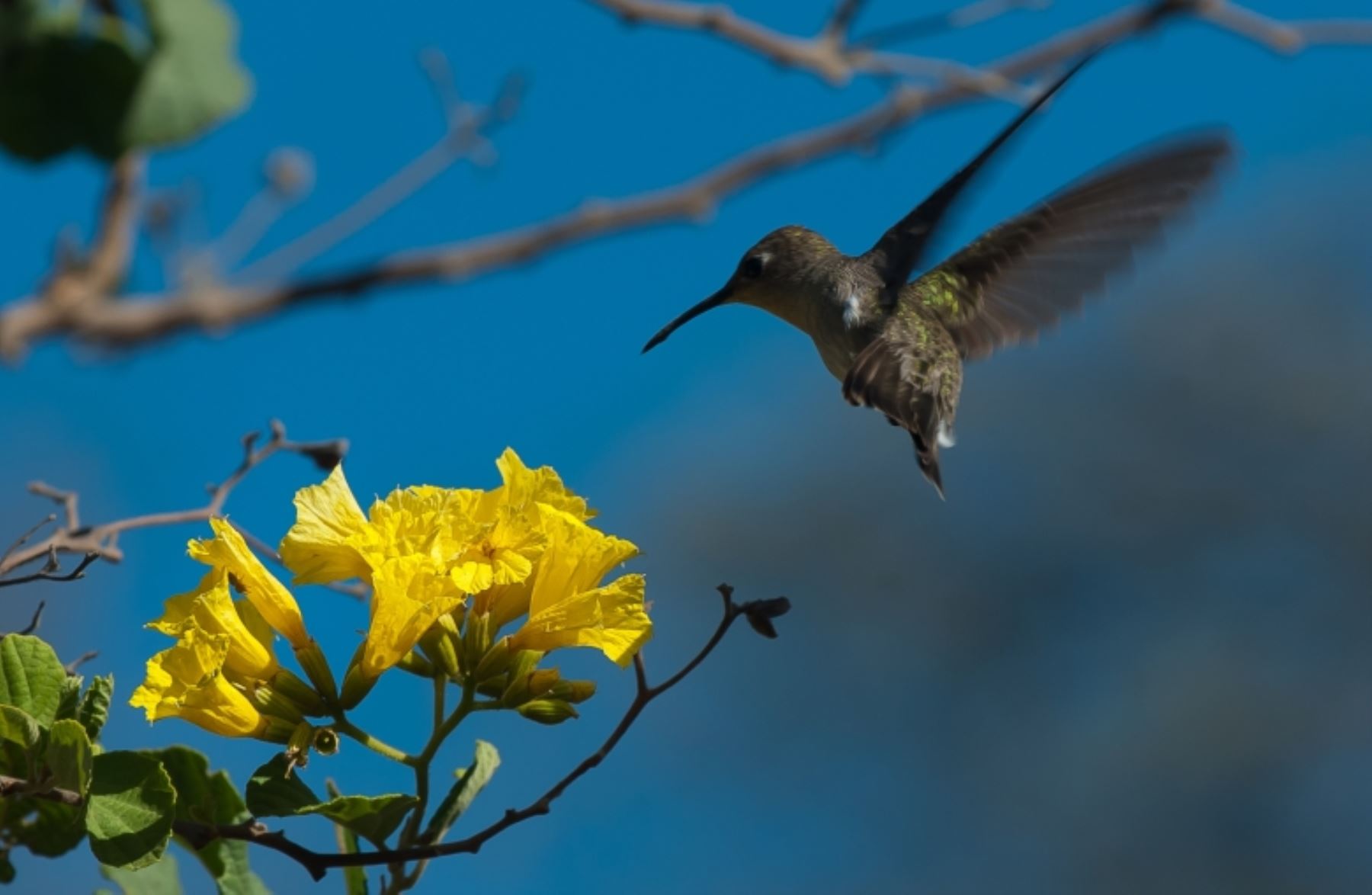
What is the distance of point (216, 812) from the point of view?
5.57 feet

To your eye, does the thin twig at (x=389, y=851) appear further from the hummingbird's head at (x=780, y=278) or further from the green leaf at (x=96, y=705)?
the hummingbird's head at (x=780, y=278)

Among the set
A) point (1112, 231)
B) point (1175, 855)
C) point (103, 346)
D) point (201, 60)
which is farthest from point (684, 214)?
point (1175, 855)

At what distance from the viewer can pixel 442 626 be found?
66.7 inches

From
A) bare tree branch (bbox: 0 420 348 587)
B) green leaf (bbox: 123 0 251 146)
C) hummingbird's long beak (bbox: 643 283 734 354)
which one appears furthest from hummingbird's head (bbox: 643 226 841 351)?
green leaf (bbox: 123 0 251 146)

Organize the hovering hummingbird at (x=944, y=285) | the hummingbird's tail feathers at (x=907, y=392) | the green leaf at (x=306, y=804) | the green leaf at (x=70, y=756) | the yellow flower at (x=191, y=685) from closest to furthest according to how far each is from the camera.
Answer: the green leaf at (x=70, y=756) < the green leaf at (x=306, y=804) < the yellow flower at (x=191, y=685) < the hummingbird's tail feathers at (x=907, y=392) < the hovering hummingbird at (x=944, y=285)

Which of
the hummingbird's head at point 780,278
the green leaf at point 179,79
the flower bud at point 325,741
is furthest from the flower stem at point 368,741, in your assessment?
the hummingbird's head at point 780,278

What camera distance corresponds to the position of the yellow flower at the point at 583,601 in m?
1.71

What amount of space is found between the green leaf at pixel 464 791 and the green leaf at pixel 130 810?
26cm

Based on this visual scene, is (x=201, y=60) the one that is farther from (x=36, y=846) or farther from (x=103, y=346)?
(x=103, y=346)

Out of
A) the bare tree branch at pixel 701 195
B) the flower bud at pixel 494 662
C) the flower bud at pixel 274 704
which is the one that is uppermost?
the bare tree branch at pixel 701 195

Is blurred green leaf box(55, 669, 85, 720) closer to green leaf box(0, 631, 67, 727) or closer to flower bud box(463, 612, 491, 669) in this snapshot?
green leaf box(0, 631, 67, 727)

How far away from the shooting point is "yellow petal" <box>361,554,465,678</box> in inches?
63.6

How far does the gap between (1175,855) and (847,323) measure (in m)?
13.4

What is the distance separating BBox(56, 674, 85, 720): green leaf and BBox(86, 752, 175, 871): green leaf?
57mm
